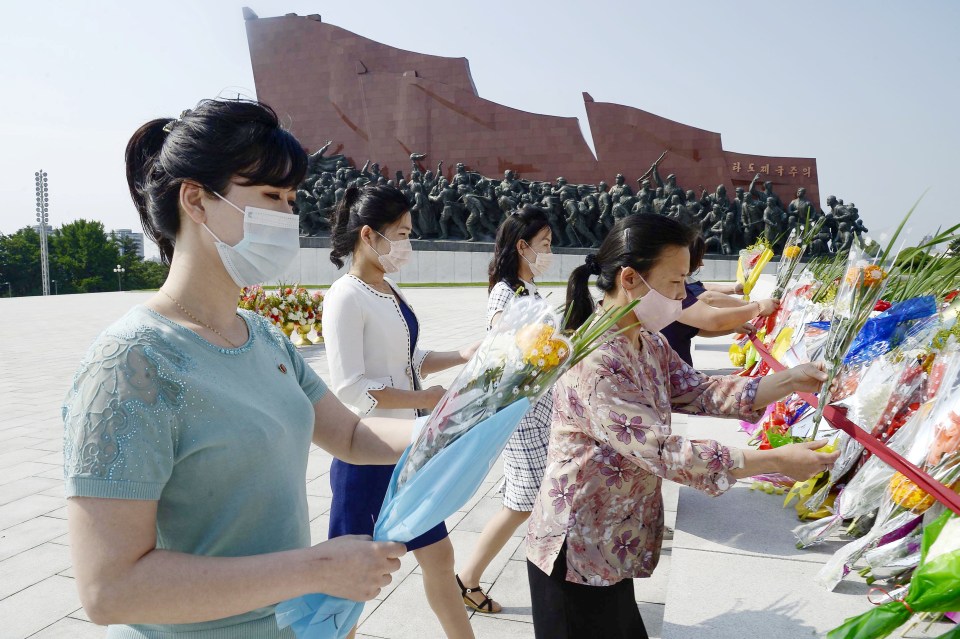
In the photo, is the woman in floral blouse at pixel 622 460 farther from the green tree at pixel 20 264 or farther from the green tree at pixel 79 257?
the green tree at pixel 20 264

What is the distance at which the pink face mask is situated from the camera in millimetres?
1721

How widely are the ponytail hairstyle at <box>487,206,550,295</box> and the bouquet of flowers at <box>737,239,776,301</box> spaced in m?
→ 1.65

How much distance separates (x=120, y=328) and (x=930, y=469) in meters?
1.56

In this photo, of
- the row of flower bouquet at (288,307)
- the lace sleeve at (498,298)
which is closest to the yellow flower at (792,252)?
the lace sleeve at (498,298)

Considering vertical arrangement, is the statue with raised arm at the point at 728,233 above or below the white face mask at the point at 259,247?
above

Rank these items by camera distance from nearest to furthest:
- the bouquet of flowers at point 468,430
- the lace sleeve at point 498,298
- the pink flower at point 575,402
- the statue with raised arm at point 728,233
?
the bouquet of flowers at point 468,430
the pink flower at point 575,402
the lace sleeve at point 498,298
the statue with raised arm at point 728,233

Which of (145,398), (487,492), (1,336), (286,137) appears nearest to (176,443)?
(145,398)

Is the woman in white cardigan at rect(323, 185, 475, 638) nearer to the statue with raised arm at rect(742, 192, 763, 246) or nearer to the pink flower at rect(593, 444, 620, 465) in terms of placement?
the pink flower at rect(593, 444, 620, 465)

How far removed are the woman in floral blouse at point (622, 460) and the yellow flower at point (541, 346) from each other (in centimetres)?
41

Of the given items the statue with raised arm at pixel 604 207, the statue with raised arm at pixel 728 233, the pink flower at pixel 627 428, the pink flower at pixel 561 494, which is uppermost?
the statue with raised arm at pixel 604 207

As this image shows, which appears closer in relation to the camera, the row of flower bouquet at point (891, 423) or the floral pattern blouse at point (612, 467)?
the row of flower bouquet at point (891, 423)

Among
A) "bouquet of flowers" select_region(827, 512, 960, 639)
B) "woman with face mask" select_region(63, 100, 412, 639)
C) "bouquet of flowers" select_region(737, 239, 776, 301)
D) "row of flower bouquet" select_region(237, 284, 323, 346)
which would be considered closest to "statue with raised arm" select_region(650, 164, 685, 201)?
"row of flower bouquet" select_region(237, 284, 323, 346)

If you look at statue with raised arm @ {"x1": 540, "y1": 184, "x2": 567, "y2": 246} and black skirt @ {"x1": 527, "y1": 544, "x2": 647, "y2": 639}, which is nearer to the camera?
black skirt @ {"x1": 527, "y1": 544, "x2": 647, "y2": 639}

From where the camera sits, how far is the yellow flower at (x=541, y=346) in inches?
43.6
